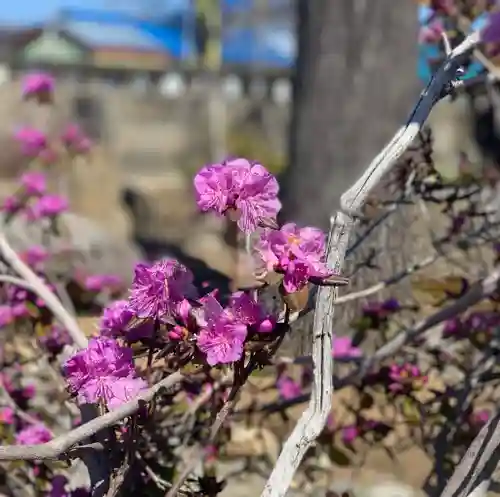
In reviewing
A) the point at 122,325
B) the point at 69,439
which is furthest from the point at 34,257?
the point at 69,439

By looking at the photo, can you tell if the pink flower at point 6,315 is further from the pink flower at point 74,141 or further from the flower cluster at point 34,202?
the pink flower at point 74,141

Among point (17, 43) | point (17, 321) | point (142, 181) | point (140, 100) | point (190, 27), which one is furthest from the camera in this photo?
point (190, 27)

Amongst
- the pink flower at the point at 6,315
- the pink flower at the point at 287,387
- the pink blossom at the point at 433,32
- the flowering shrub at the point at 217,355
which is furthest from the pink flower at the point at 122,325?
the pink blossom at the point at 433,32

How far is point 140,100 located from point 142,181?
2854mm

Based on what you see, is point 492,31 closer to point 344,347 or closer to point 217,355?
point 217,355

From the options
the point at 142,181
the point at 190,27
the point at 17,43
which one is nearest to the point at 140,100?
the point at 142,181

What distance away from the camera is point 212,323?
3.13ft

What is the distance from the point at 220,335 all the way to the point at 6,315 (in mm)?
980

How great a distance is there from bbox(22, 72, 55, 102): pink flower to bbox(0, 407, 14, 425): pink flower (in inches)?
62.6

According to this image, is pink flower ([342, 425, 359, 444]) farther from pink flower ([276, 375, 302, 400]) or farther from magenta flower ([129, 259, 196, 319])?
magenta flower ([129, 259, 196, 319])

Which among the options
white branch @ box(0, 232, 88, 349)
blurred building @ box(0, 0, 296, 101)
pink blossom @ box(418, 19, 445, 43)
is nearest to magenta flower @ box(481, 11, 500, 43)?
white branch @ box(0, 232, 88, 349)

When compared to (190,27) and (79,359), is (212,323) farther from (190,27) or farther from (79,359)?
(190,27)

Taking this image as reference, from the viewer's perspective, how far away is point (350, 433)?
2.01 metres

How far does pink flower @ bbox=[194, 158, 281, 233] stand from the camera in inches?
37.0
